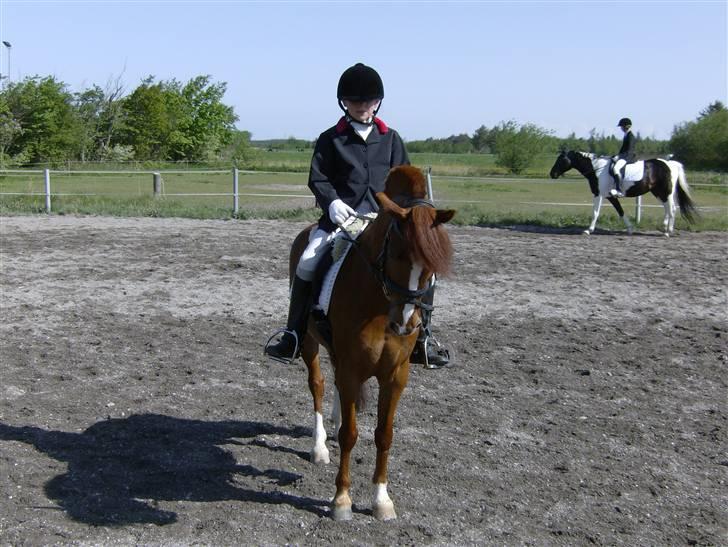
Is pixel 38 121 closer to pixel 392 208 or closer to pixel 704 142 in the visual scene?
pixel 704 142

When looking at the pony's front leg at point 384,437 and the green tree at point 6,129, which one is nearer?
the pony's front leg at point 384,437

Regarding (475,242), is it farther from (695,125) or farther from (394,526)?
(695,125)

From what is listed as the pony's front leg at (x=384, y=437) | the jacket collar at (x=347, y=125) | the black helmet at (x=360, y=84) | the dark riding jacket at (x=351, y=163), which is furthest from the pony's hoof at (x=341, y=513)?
the black helmet at (x=360, y=84)

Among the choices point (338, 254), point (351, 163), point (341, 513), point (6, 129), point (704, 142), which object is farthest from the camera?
point (704, 142)

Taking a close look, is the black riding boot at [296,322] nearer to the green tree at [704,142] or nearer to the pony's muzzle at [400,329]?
the pony's muzzle at [400,329]

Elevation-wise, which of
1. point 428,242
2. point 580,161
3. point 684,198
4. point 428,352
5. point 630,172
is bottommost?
point 428,352

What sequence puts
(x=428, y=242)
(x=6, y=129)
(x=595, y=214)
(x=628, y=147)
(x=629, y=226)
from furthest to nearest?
(x=6, y=129)
(x=628, y=147)
(x=595, y=214)
(x=629, y=226)
(x=428, y=242)

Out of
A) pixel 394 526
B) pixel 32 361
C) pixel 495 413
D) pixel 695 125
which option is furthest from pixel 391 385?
pixel 695 125

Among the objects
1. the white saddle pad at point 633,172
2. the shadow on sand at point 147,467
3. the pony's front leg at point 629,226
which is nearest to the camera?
the shadow on sand at point 147,467

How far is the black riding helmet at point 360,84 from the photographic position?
14.6 ft

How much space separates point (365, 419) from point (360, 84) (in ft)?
8.37

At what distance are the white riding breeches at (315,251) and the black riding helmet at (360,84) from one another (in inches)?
24.9

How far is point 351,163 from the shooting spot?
4508 mm

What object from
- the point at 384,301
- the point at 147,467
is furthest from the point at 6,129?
the point at 384,301
